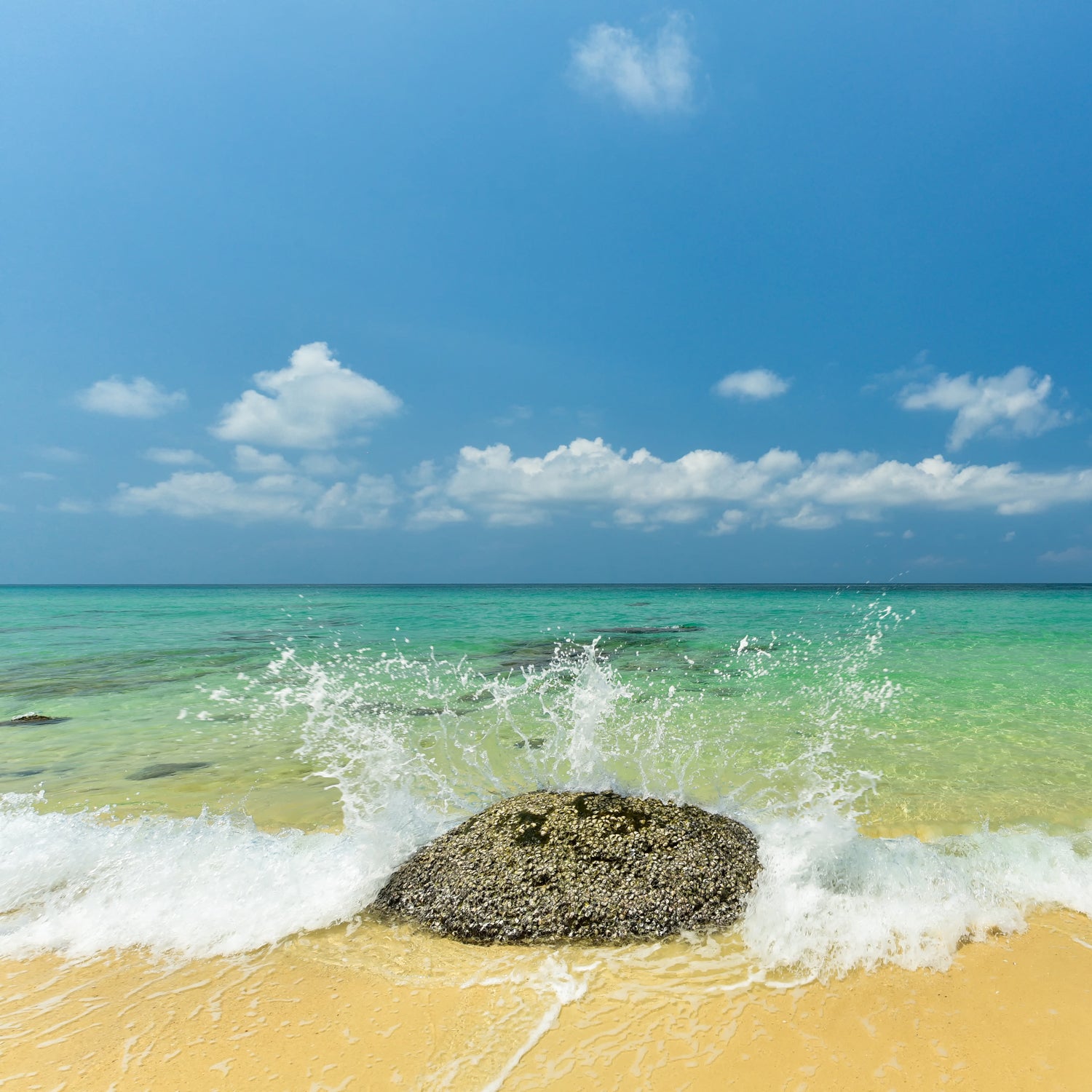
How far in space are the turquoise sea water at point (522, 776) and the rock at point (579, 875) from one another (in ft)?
1.11

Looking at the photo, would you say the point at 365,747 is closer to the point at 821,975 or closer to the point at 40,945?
the point at 40,945

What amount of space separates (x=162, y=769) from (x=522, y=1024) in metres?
6.73

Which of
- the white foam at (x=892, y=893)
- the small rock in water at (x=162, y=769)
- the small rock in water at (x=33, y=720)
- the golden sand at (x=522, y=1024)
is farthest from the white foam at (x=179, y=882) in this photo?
the small rock in water at (x=33, y=720)

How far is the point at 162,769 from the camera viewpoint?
7.69 metres

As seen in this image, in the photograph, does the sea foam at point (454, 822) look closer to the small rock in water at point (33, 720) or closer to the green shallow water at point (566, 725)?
the green shallow water at point (566, 725)

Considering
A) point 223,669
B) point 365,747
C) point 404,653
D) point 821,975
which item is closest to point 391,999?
point 821,975

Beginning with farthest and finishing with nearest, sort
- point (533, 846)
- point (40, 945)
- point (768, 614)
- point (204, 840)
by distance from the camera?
point (768, 614)
point (204, 840)
point (533, 846)
point (40, 945)

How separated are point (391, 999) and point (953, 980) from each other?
3.45m

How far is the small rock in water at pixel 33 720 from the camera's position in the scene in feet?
32.9

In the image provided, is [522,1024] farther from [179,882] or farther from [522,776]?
[522,776]

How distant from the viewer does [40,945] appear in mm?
3990

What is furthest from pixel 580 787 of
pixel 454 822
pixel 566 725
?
pixel 566 725

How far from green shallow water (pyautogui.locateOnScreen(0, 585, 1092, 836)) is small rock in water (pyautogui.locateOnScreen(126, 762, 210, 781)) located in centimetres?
12

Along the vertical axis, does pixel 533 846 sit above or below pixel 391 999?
above
